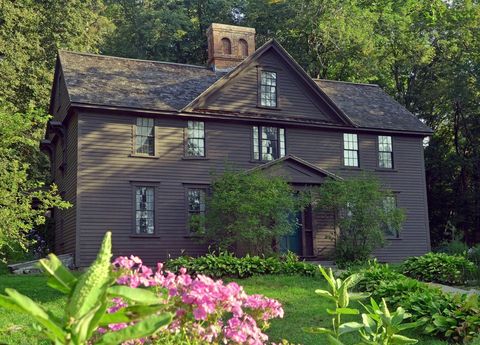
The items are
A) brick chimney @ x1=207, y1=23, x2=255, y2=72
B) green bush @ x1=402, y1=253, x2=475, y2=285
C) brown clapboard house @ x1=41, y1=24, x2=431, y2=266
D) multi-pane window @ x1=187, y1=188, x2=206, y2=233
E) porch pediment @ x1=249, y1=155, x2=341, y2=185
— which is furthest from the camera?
brick chimney @ x1=207, y1=23, x2=255, y2=72

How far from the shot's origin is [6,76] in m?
28.4

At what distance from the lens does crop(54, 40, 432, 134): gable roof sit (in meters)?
21.9

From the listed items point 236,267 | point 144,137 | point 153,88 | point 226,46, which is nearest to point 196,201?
point 144,137

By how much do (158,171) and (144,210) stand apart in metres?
1.56

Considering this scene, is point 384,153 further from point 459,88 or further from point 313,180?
point 459,88

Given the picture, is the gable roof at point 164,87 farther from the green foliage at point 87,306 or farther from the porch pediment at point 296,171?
the green foliage at point 87,306

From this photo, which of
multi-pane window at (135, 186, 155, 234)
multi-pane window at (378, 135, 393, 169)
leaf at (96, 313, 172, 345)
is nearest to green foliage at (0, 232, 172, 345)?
leaf at (96, 313, 172, 345)

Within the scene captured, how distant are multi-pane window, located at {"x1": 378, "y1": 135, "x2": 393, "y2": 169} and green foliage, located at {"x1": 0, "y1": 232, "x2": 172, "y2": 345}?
25.6m

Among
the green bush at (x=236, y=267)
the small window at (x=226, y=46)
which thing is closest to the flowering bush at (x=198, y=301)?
the green bush at (x=236, y=267)

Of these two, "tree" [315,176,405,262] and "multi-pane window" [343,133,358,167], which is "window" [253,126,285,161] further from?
"multi-pane window" [343,133,358,167]

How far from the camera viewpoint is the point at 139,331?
1.65 meters

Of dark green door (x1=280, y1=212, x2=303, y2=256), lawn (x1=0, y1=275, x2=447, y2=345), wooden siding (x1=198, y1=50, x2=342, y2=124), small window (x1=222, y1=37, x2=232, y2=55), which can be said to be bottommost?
lawn (x1=0, y1=275, x2=447, y2=345)

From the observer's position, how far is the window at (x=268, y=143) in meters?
23.9

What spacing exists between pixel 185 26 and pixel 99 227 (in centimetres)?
2429
